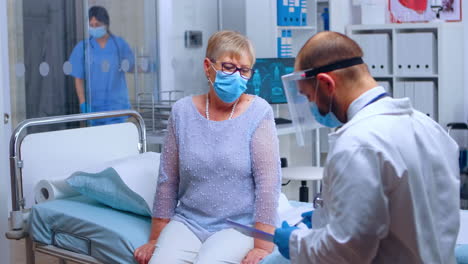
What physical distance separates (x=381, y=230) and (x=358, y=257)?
9 centimetres

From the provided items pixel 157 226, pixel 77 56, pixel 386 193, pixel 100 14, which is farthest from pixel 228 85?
pixel 100 14

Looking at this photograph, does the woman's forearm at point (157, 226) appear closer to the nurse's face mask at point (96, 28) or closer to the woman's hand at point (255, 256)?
the woman's hand at point (255, 256)

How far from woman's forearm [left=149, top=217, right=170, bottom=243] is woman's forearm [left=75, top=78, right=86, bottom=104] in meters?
2.38

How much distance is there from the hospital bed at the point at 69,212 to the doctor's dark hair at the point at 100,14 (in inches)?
64.7

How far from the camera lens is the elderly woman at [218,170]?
2508 millimetres

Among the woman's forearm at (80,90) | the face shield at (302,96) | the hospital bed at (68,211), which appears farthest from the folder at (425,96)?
the face shield at (302,96)

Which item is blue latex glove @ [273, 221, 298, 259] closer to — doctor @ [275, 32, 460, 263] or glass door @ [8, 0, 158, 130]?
doctor @ [275, 32, 460, 263]

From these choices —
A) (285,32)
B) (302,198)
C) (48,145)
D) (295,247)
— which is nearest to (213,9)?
(285,32)

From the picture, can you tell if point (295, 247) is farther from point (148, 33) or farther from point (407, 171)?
point (148, 33)

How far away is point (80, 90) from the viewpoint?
15.9 feet

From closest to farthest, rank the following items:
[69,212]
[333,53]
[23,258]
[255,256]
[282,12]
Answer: [333,53] < [255,256] < [69,212] < [23,258] < [282,12]

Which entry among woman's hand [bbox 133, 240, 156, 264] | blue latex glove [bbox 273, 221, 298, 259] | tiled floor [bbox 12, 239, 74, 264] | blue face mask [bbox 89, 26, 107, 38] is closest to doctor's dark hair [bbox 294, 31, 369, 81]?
blue latex glove [bbox 273, 221, 298, 259]

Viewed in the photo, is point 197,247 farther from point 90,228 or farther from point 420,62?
point 420,62

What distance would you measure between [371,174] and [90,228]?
1.47 meters
